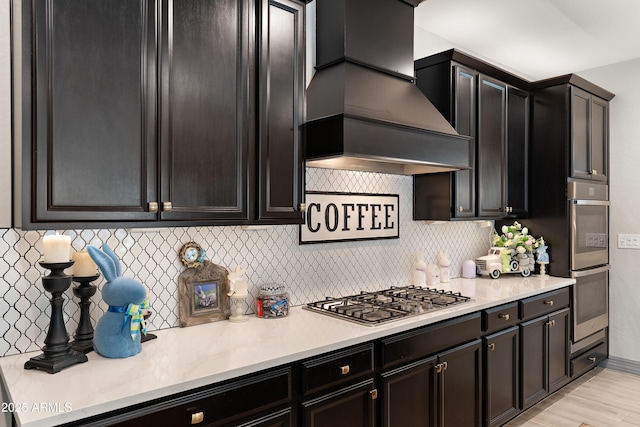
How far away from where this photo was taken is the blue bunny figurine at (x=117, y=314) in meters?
1.57

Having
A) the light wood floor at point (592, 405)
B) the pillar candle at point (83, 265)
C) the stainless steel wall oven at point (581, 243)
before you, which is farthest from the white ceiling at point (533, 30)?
the light wood floor at point (592, 405)

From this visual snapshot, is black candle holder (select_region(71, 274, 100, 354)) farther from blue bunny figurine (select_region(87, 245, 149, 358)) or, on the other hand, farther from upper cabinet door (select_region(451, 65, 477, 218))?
upper cabinet door (select_region(451, 65, 477, 218))

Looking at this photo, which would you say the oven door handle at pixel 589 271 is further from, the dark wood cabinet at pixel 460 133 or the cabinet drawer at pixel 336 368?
the cabinet drawer at pixel 336 368

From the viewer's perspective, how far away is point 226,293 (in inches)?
86.5

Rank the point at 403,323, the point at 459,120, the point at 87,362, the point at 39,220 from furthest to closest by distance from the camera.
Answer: the point at 459,120 < the point at 403,323 < the point at 87,362 < the point at 39,220

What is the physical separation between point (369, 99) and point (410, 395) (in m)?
1.55

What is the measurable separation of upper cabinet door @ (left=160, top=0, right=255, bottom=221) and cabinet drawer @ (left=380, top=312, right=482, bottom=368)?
952 millimetres

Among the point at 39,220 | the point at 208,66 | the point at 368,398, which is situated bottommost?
the point at 368,398

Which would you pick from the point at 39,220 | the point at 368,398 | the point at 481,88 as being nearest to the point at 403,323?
the point at 368,398

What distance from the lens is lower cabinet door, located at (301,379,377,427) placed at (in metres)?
1.77

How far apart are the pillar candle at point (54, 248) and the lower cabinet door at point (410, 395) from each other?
57.5 inches

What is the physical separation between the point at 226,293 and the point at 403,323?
0.90m

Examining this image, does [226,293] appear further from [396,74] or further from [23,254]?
[396,74]

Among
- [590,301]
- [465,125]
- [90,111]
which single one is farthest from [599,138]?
[90,111]
